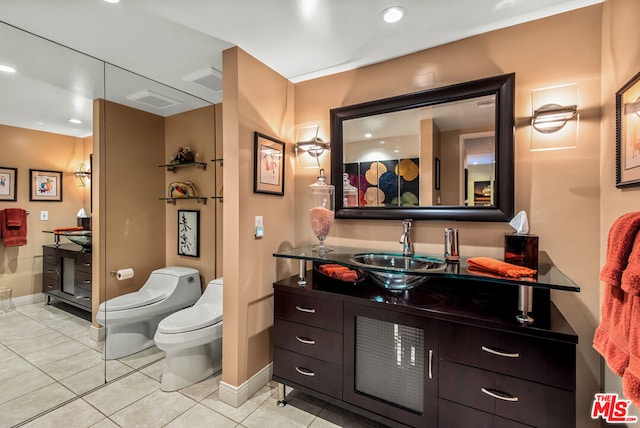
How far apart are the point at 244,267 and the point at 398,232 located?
3.88 feet

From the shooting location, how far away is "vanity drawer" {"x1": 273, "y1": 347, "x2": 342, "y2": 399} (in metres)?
1.76

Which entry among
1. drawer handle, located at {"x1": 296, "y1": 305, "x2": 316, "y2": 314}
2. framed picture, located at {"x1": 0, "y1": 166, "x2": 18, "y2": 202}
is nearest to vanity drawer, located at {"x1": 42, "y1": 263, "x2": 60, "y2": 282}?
framed picture, located at {"x1": 0, "y1": 166, "x2": 18, "y2": 202}

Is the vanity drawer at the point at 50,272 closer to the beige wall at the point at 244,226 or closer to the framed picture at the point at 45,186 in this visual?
the framed picture at the point at 45,186

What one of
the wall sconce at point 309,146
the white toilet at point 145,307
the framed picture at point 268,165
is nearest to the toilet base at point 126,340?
the white toilet at point 145,307

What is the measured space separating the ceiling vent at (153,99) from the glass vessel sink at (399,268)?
2.42 meters

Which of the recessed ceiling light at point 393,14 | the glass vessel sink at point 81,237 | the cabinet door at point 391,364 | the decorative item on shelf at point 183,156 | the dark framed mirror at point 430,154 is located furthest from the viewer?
the decorative item on shelf at point 183,156

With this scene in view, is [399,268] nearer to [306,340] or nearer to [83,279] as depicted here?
[306,340]

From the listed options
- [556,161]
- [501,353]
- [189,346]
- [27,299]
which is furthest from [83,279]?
[556,161]

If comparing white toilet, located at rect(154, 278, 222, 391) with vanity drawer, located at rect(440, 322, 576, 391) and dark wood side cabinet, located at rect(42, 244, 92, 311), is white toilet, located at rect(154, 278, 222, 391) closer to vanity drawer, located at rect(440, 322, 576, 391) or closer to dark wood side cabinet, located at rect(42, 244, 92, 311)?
dark wood side cabinet, located at rect(42, 244, 92, 311)

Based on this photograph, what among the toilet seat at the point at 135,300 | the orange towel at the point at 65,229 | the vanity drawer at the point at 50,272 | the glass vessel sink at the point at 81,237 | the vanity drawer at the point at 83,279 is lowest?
the toilet seat at the point at 135,300

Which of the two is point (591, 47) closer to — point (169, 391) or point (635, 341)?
point (635, 341)

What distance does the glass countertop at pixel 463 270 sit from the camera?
4.01ft

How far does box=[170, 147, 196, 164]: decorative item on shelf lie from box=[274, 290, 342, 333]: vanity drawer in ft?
6.00

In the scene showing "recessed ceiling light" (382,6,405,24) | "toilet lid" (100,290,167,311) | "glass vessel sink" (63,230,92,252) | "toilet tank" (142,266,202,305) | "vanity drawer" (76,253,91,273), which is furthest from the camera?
"toilet tank" (142,266,202,305)
